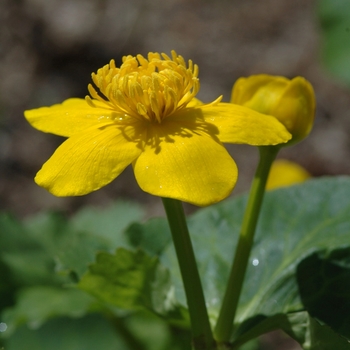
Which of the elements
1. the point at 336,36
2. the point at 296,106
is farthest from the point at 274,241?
the point at 336,36

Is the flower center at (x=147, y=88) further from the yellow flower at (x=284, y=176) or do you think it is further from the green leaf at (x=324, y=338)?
the yellow flower at (x=284, y=176)

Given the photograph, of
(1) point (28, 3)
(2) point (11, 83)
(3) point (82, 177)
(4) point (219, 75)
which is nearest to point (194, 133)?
(3) point (82, 177)

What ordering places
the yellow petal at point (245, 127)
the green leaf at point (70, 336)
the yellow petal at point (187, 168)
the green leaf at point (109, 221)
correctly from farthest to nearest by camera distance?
the green leaf at point (70, 336) < the green leaf at point (109, 221) < the yellow petal at point (245, 127) < the yellow petal at point (187, 168)

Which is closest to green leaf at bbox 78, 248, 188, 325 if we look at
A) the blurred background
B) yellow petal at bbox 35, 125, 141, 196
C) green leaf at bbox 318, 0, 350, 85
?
yellow petal at bbox 35, 125, 141, 196

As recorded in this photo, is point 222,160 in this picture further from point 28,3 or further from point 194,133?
point 28,3

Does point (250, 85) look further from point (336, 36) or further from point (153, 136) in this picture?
point (336, 36)

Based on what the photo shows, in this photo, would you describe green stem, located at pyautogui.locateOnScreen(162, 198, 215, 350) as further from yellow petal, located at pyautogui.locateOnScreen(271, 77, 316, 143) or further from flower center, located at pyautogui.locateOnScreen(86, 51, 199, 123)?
yellow petal, located at pyautogui.locateOnScreen(271, 77, 316, 143)

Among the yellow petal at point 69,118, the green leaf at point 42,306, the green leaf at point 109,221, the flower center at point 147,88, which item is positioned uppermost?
the flower center at point 147,88

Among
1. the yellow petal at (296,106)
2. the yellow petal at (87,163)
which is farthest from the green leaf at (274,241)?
the yellow petal at (87,163)
